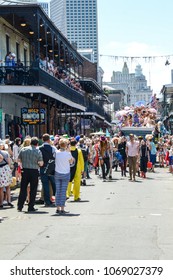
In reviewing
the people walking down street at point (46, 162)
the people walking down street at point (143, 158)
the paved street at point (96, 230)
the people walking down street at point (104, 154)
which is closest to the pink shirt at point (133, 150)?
the people walking down street at point (104, 154)

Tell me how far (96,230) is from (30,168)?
11.6ft

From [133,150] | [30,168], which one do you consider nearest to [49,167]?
[30,168]

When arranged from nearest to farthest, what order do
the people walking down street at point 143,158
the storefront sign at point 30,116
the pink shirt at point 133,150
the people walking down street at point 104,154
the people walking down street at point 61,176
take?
the people walking down street at point 61,176 → the people walking down street at point 104,154 → the pink shirt at point 133,150 → the people walking down street at point 143,158 → the storefront sign at point 30,116

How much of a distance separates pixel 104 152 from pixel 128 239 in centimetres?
1300

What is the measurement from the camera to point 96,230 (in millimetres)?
10672

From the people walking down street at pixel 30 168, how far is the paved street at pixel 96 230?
36 cm

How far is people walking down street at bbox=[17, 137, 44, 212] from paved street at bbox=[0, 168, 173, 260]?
0.36m

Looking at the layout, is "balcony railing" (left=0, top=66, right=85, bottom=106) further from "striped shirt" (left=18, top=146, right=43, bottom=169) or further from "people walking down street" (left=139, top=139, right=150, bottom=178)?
"striped shirt" (left=18, top=146, right=43, bottom=169)

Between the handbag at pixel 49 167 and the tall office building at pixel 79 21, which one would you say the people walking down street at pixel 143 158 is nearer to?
the handbag at pixel 49 167

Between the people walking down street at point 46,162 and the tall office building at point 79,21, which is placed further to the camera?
the tall office building at point 79,21

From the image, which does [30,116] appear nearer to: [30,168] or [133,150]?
[133,150]

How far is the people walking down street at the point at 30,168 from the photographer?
1369 centimetres

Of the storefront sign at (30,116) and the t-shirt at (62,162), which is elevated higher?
the storefront sign at (30,116)

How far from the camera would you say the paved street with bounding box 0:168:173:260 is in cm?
854
